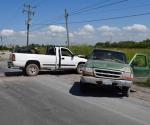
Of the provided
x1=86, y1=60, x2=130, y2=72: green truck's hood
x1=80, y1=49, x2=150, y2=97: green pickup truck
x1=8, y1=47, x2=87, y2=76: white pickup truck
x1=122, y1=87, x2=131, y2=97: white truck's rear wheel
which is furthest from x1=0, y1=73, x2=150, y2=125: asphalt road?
x1=8, y1=47, x2=87, y2=76: white pickup truck

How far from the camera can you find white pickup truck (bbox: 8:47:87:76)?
69.3 ft

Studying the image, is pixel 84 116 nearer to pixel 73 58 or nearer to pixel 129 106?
pixel 129 106

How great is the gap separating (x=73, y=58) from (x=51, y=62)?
1.59 metres

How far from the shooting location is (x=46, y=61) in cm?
2195

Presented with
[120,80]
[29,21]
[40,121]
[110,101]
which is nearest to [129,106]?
[110,101]

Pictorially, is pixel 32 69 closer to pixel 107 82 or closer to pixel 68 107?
pixel 107 82

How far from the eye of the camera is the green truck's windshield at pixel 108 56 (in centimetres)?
1523

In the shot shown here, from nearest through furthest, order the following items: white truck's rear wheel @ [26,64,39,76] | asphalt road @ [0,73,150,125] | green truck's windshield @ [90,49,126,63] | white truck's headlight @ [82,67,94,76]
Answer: asphalt road @ [0,73,150,125]
white truck's headlight @ [82,67,94,76]
green truck's windshield @ [90,49,126,63]
white truck's rear wheel @ [26,64,39,76]

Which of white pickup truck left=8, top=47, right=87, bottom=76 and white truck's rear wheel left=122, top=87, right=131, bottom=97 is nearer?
white truck's rear wheel left=122, top=87, right=131, bottom=97

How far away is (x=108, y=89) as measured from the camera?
15.8m

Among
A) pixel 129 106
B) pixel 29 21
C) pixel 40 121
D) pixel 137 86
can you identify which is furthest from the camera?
pixel 29 21

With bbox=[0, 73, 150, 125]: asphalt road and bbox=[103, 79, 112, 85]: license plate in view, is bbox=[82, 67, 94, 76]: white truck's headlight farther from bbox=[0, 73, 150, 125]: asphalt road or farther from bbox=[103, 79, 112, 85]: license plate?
bbox=[0, 73, 150, 125]: asphalt road

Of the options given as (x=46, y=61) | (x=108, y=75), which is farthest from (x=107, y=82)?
(x=46, y=61)

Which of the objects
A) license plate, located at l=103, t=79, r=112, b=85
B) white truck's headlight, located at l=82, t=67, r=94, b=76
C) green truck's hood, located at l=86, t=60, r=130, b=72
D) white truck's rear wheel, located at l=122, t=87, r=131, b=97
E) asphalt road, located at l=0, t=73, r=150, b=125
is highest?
green truck's hood, located at l=86, t=60, r=130, b=72
